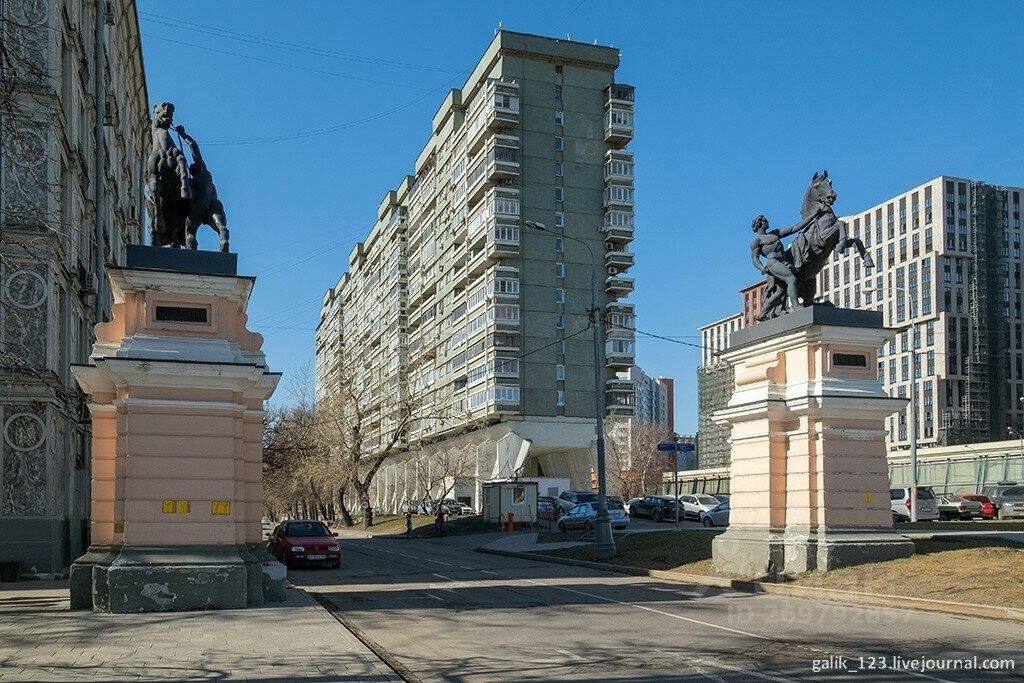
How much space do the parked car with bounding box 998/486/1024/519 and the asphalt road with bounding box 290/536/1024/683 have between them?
31.0 m

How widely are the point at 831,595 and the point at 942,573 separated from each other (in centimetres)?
190

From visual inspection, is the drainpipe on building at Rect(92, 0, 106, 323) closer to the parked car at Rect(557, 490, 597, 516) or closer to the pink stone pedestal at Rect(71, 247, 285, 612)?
the pink stone pedestal at Rect(71, 247, 285, 612)

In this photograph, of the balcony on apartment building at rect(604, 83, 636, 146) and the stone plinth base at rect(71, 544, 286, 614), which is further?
the balcony on apartment building at rect(604, 83, 636, 146)

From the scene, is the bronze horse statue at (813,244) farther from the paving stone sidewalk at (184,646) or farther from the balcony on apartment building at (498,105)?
the balcony on apartment building at (498,105)

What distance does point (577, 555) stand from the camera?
2950cm

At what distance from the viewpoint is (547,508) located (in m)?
57.9

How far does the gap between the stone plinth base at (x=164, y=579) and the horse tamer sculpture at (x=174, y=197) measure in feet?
17.9

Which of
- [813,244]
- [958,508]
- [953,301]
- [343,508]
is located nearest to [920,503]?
[958,508]

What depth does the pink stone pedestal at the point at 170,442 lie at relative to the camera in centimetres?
1625

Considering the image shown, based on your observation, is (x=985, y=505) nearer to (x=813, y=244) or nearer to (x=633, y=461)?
(x=813, y=244)

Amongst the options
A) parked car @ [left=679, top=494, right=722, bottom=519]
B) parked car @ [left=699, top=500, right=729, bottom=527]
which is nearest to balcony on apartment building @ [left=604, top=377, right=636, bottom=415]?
parked car @ [left=679, top=494, right=722, bottom=519]

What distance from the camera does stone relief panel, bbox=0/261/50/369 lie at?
23.4 m


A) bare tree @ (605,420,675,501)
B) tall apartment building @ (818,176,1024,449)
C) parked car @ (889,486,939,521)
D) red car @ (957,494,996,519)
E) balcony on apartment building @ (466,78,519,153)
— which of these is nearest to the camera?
parked car @ (889,486,939,521)

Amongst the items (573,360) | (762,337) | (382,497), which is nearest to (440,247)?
(573,360)
